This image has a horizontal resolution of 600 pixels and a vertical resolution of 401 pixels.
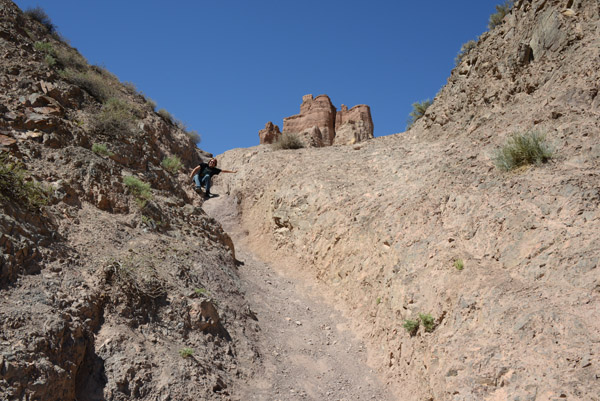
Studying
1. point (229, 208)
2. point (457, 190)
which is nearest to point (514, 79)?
point (457, 190)

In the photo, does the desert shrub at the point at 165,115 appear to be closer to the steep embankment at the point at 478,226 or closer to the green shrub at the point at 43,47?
the green shrub at the point at 43,47

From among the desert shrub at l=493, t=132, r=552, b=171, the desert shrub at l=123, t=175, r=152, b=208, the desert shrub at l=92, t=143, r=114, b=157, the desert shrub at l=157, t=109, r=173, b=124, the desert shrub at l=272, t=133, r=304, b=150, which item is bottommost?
the desert shrub at l=493, t=132, r=552, b=171

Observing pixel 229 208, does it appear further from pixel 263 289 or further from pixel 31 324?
pixel 31 324

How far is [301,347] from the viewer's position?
7906 mm

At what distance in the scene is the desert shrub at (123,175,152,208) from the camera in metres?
8.89

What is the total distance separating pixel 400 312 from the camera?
24.0 ft

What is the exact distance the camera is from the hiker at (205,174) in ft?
49.9

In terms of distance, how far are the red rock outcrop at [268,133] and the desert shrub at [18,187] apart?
69.4ft

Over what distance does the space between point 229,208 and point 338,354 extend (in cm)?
839

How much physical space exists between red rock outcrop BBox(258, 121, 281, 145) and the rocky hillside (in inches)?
653

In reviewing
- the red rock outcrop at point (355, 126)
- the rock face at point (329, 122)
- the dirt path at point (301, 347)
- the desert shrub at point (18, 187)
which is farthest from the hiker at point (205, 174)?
the red rock outcrop at point (355, 126)

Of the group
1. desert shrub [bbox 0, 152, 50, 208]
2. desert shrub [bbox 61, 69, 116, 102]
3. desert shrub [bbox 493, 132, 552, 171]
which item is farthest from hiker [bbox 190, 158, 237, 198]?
desert shrub [bbox 493, 132, 552, 171]

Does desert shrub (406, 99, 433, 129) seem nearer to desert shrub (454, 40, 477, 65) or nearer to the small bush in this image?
desert shrub (454, 40, 477, 65)

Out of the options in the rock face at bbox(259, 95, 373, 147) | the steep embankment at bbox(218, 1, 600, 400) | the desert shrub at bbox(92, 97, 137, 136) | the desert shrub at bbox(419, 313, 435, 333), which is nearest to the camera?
the steep embankment at bbox(218, 1, 600, 400)
